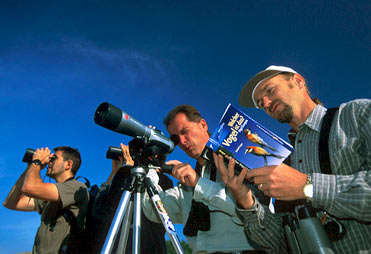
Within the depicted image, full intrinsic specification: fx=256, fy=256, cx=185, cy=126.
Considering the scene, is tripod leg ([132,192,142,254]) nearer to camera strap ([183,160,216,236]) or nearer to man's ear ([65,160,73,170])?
camera strap ([183,160,216,236])

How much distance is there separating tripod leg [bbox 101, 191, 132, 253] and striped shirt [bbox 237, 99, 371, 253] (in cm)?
103

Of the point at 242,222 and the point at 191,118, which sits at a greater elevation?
the point at 191,118

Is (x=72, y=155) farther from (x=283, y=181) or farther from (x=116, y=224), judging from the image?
(x=283, y=181)

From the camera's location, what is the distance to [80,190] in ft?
12.4

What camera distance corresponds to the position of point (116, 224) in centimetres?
218

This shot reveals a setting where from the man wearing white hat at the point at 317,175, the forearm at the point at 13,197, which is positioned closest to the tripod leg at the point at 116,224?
the man wearing white hat at the point at 317,175

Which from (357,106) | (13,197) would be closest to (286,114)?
(357,106)

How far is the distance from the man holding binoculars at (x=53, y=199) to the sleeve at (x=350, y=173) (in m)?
3.22

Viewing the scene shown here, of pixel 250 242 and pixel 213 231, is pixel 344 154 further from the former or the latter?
pixel 213 231

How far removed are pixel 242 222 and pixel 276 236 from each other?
0.90 feet

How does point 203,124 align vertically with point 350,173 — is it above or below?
above

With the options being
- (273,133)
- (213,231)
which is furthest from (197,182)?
(273,133)

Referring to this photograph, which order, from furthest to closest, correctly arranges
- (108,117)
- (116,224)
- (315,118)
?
(108,117), (116,224), (315,118)

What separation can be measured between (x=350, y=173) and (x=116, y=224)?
181cm
